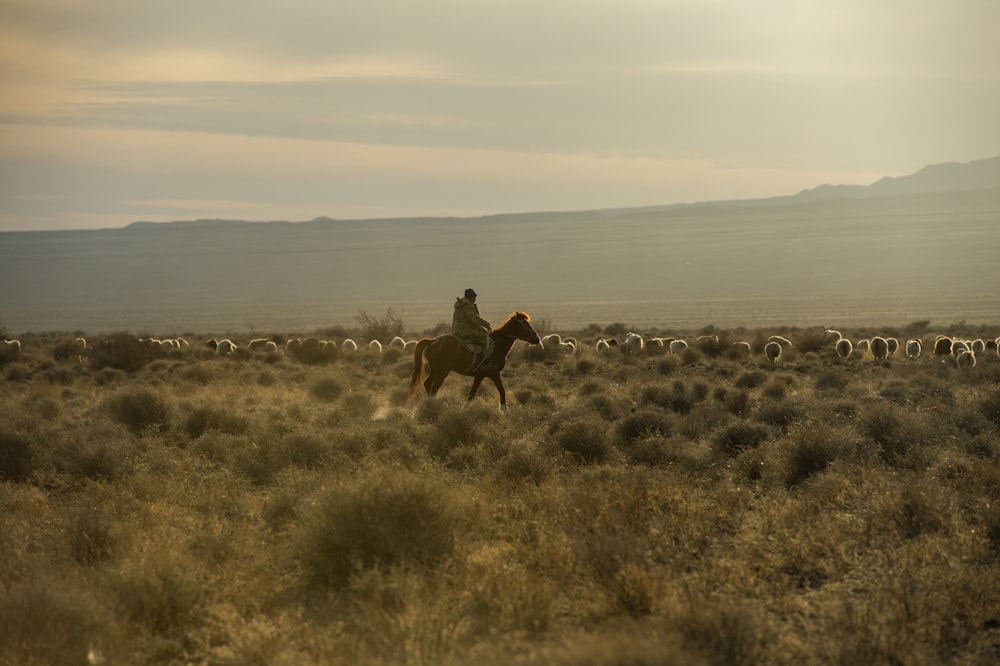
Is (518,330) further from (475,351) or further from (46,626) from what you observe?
(46,626)

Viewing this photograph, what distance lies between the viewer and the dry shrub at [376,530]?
8250 millimetres

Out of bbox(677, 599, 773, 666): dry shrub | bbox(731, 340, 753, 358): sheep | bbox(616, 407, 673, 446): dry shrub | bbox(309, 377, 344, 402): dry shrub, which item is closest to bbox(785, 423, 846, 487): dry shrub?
bbox(616, 407, 673, 446): dry shrub

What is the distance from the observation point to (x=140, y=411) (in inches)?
675

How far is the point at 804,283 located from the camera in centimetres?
12438

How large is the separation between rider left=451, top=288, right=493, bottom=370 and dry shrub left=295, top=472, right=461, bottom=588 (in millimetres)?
10664

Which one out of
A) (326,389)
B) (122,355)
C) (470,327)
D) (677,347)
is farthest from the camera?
(677,347)

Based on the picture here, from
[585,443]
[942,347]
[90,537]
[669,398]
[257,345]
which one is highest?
[90,537]

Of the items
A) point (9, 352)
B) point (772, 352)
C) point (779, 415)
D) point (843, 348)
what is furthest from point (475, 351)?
point (9, 352)

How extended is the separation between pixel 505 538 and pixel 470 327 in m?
10.4

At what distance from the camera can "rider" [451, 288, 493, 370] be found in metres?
19.3

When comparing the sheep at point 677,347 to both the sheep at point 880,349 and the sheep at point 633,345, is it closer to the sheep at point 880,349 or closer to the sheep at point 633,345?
the sheep at point 633,345

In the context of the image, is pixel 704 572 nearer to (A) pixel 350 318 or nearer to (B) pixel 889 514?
(B) pixel 889 514

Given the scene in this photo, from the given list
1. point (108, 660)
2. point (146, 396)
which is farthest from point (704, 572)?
point (146, 396)

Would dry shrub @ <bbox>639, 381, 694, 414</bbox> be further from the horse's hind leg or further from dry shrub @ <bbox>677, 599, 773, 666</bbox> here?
dry shrub @ <bbox>677, 599, 773, 666</bbox>
